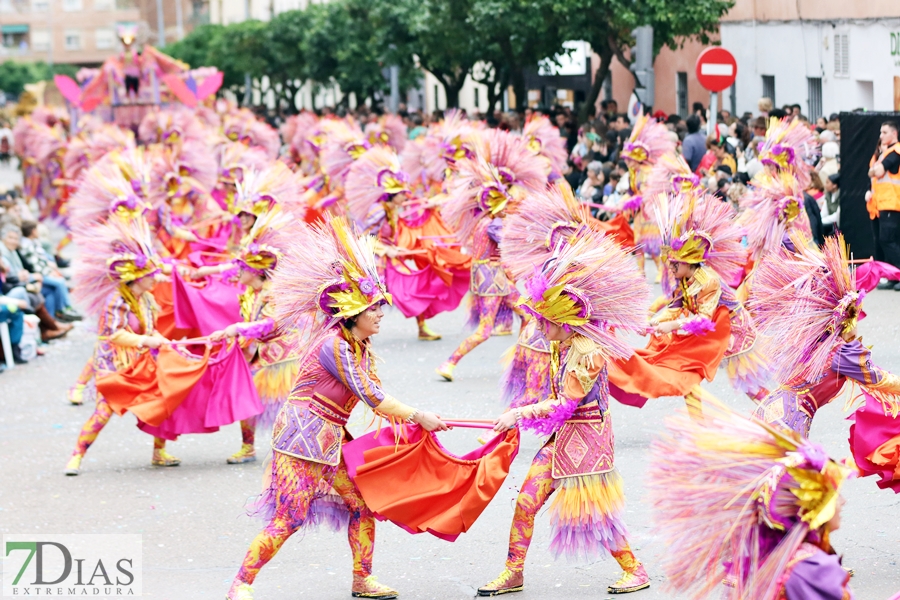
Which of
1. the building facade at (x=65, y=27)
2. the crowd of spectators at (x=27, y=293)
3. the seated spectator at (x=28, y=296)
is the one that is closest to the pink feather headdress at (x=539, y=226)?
the crowd of spectators at (x=27, y=293)

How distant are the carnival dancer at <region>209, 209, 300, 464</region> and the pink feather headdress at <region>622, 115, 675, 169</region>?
21.3ft

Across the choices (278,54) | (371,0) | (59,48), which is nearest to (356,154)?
(371,0)

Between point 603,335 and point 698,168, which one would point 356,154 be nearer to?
point 698,168

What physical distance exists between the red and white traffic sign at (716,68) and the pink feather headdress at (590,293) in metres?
12.2

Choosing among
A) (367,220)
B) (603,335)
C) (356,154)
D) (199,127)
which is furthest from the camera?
(199,127)

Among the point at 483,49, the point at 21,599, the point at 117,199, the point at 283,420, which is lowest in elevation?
the point at 21,599

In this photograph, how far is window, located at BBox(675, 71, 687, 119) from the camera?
28.8 meters

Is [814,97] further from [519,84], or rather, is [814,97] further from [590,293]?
[590,293]

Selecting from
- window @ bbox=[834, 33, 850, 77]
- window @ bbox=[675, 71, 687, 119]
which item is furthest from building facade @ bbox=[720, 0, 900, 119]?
window @ bbox=[675, 71, 687, 119]

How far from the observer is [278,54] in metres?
43.8

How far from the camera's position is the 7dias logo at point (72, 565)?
6.79 m

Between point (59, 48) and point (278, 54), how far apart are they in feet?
199

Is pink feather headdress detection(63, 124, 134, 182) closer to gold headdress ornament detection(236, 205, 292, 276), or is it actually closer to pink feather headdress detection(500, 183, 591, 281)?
gold headdress ornament detection(236, 205, 292, 276)

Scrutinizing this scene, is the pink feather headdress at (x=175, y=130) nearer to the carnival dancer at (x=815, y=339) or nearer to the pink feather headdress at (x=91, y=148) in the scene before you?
the pink feather headdress at (x=91, y=148)
